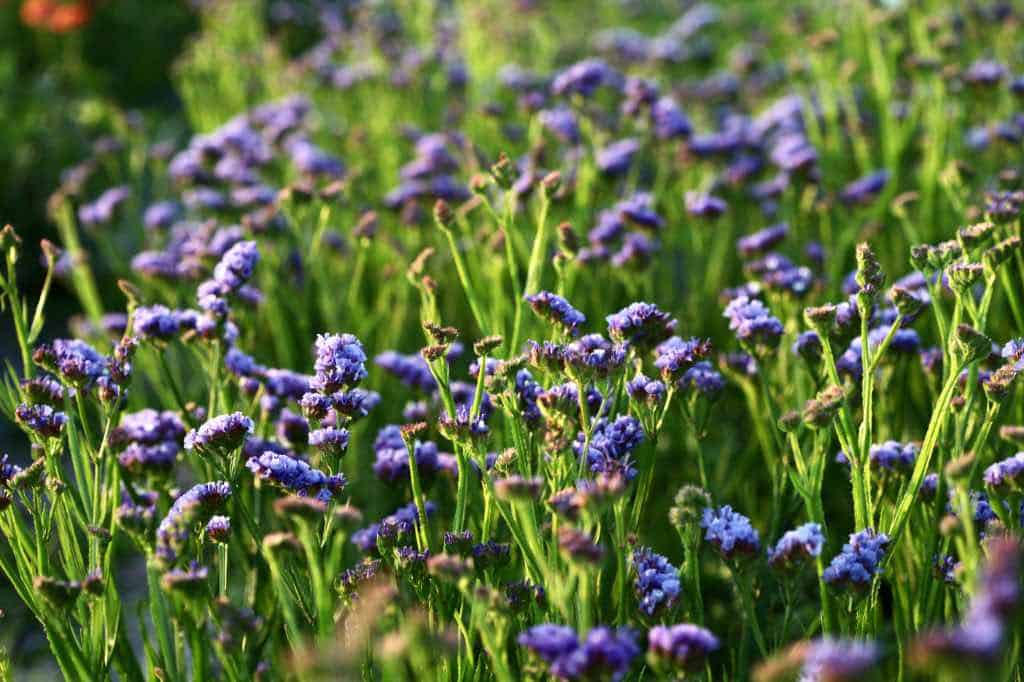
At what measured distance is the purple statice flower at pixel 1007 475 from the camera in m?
1.67

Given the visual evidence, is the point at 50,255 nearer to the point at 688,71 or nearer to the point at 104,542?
the point at 104,542

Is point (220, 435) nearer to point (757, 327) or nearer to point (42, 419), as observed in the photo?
point (42, 419)

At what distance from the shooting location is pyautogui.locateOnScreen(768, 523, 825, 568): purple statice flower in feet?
5.13

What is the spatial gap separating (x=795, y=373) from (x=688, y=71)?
366cm

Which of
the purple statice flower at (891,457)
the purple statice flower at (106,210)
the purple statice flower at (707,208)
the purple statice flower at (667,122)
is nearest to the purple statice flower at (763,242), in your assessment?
the purple statice flower at (707,208)

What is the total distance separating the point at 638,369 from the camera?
77.0 inches

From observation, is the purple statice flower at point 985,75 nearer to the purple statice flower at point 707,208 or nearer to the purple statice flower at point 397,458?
the purple statice flower at point 707,208

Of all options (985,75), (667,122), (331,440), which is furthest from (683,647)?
(985,75)

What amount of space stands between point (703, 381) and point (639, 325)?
26 cm

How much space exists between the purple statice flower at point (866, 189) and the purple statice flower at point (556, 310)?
6.00 ft

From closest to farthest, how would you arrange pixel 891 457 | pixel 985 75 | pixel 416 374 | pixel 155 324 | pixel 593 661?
pixel 593 661, pixel 891 457, pixel 155 324, pixel 416 374, pixel 985 75

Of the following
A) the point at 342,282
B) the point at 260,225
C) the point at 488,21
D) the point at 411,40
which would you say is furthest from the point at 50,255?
the point at 411,40

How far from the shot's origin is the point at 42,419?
1.86m

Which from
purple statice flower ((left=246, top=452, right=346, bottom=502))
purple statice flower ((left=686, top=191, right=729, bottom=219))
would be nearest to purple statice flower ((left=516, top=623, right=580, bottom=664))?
purple statice flower ((left=246, top=452, right=346, bottom=502))
